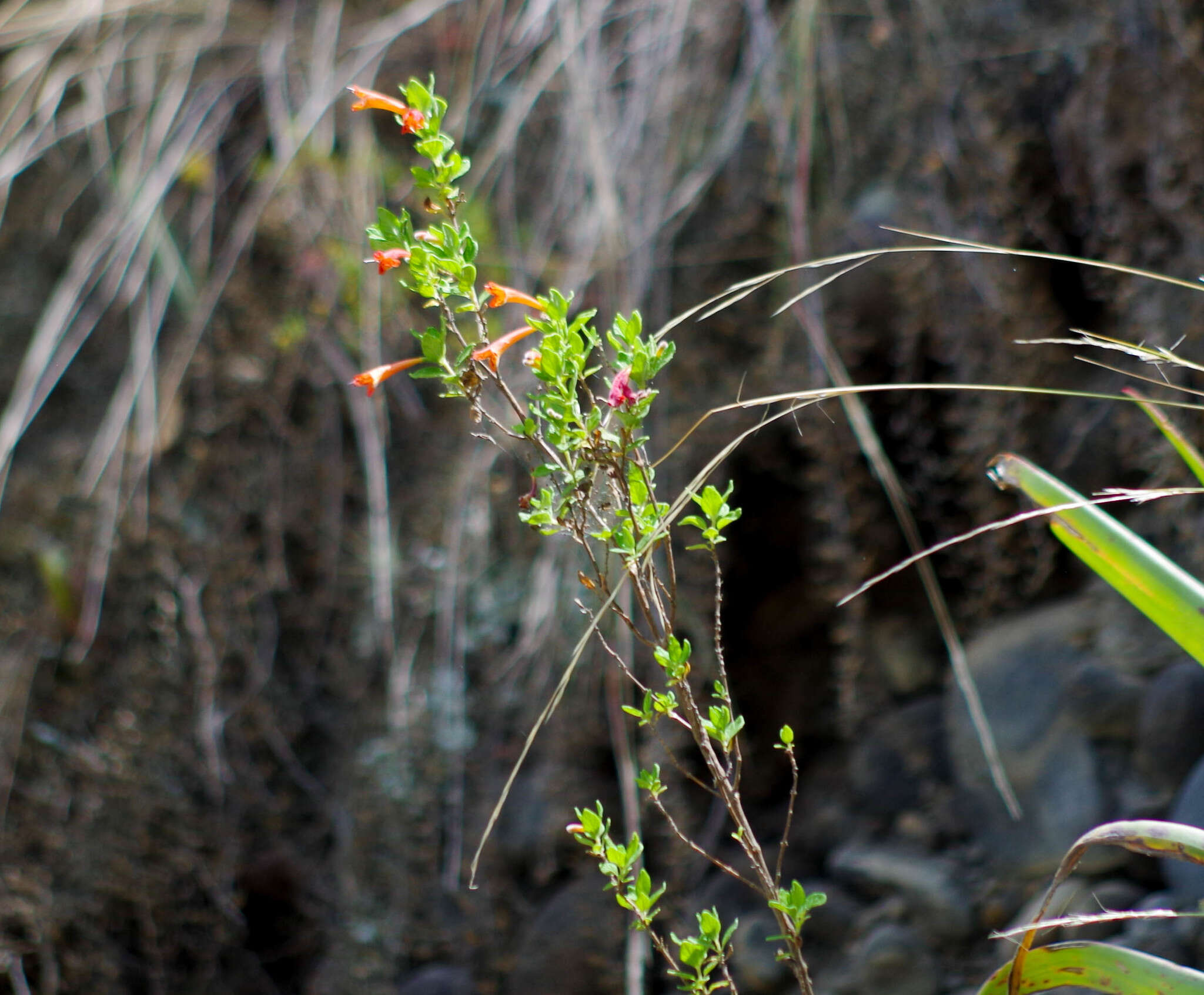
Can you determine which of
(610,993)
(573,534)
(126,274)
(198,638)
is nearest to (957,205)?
(573,534)

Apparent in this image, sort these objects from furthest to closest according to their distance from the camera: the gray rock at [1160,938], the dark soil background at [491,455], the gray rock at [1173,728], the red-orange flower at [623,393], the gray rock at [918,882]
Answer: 1. the dark soil background at [491,455]
2. the gray rock at [918,882]
3. the gray rock at [1173,728]
4. the gray rock at [1160,938]
5. the red-orange flower at [623,393]

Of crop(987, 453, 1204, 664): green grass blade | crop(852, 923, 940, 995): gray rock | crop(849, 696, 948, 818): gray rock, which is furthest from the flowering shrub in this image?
crop(849, 696, 948, 818): gray rock

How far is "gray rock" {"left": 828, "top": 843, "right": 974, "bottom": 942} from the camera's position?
4.42 feet

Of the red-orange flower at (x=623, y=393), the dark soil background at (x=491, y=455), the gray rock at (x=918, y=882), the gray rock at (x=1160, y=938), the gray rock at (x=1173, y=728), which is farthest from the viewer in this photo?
the dark soil background at (x=491, y=455)

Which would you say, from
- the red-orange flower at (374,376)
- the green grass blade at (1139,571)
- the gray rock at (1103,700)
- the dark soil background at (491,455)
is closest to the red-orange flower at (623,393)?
the red-orange flower at (374,376)

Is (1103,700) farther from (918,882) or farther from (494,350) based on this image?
(494,350)

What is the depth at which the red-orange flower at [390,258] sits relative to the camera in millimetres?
641

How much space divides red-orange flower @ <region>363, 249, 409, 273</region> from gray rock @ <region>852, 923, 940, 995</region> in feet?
3.67

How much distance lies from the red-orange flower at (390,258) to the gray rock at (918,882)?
3.76ft

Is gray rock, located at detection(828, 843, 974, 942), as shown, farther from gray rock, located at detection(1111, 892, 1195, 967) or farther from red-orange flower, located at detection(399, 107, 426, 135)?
red-orange flower, located at detection(399, 107, 426, 135)

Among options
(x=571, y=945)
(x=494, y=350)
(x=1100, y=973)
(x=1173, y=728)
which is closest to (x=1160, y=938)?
(x=1173, y=728)

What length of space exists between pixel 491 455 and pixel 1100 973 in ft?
3.55

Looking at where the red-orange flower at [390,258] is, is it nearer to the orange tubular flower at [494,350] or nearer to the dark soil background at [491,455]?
the orange tubular flower at [494,350]

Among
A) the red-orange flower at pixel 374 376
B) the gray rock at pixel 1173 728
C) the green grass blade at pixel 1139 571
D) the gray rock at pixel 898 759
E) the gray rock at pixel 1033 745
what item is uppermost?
the red-orange flower at pixel 374 376
